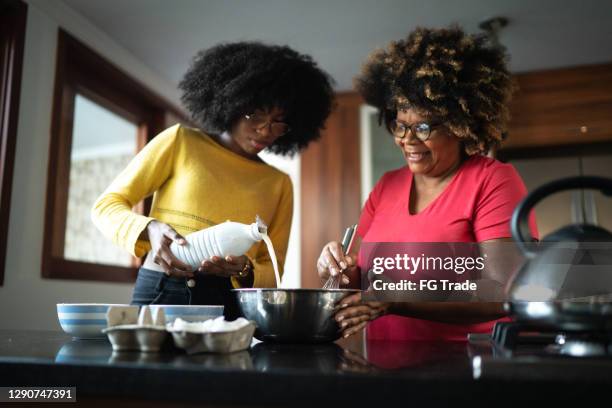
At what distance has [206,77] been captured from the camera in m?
1.65

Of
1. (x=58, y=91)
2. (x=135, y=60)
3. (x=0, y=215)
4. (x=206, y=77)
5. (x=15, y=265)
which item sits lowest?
(x=15, y=265)

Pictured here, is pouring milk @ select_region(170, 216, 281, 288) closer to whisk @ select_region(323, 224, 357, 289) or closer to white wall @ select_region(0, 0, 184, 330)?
whisk @ select_region(323, 224, 357, 289)

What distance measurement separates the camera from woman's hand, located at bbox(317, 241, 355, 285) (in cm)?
118

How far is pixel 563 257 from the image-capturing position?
3.02ft

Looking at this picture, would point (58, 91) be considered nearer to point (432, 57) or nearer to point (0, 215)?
point (0, 215)

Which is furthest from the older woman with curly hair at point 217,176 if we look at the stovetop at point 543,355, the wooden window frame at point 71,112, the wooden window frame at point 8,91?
the wooden window frame at point 71,112

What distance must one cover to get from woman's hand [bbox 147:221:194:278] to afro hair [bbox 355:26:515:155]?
26.2 inches

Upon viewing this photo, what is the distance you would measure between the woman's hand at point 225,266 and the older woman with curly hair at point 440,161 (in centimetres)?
18

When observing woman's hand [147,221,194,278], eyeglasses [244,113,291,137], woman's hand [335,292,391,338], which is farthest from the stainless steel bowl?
eyeglasses [244,113,291,137]

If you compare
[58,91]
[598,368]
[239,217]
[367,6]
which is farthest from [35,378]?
[367,6]

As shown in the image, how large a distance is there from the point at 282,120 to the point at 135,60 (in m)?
2.02

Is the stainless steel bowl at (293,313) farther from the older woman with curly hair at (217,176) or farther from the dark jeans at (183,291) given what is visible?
the dark jeans at (183,291)

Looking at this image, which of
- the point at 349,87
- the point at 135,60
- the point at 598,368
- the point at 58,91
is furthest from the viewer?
the point at 349,87

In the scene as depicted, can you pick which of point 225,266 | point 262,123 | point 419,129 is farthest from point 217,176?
point 419,129
